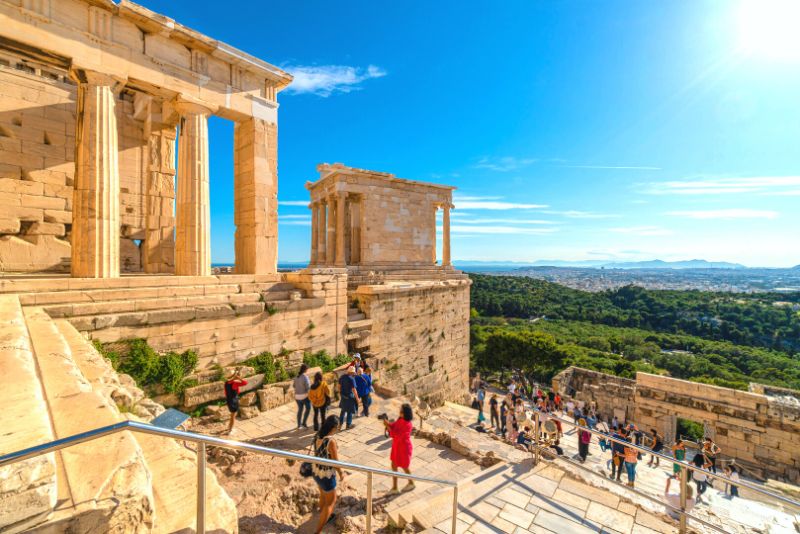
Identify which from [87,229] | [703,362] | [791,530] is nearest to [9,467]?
[87,229]

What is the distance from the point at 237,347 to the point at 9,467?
6928mm

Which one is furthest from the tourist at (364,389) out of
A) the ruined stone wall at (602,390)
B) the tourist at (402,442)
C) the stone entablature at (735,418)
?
the ruined stone wall at (602,390)

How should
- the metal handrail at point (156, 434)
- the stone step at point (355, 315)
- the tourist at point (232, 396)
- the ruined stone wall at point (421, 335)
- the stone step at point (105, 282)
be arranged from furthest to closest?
1. the ruined stone wall at point (421, 335)
2. the stone step at point (355, 315)
3. the tourist at point (232, 396)
4. the stone step at point (105, 282)
5. the metal handrail at point (156, 434)

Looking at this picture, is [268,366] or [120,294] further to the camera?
[268,366]

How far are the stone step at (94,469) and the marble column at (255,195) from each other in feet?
24.1

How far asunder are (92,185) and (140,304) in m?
3.25

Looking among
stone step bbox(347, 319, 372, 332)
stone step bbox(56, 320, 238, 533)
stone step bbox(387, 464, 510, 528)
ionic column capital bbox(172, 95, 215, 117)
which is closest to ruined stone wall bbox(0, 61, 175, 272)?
ionic column capital bbox(172, 95, 215, 117)

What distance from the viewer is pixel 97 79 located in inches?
324

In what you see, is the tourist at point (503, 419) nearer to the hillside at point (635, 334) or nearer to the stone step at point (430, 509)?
the stone step at point (430, 509)

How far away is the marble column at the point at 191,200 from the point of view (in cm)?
960

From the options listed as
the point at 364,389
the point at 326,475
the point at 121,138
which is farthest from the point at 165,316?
the point at 121,138

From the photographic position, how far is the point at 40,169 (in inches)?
444

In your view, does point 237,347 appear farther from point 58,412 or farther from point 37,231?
point 37,231

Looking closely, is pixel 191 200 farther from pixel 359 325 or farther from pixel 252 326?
pixel 359 325
